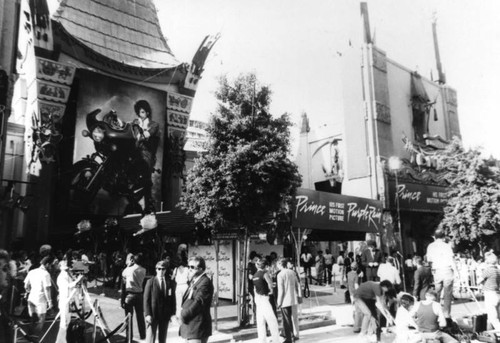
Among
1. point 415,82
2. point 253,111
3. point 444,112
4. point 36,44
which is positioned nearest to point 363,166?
point 415,82

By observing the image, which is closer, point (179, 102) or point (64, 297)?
point (64, 297)

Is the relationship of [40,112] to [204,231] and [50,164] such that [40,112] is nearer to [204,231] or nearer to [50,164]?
[50,164]

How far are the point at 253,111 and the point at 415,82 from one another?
18.7 m

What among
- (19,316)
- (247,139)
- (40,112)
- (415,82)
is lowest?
(19,316)

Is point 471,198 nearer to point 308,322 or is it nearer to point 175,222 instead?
point 308,322

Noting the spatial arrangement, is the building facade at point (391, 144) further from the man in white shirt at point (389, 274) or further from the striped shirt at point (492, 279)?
the striped shirt at point (492, 279)

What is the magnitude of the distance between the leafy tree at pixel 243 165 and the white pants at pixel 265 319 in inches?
112

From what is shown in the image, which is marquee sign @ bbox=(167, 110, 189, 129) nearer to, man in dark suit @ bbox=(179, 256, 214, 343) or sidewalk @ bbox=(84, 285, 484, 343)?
sidewalk @ bbox=(84, 285, 484, 343)

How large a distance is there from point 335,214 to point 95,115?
17158 millimetres

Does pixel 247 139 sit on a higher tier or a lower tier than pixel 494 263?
higher

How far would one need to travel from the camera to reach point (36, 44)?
929 inches

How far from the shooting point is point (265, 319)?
8.43 metres

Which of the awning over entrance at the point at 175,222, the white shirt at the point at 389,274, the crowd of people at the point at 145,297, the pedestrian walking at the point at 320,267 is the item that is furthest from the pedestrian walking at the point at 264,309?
the pedestrian walking at the point at 320,267

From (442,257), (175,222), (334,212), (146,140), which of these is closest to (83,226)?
(146,140)
